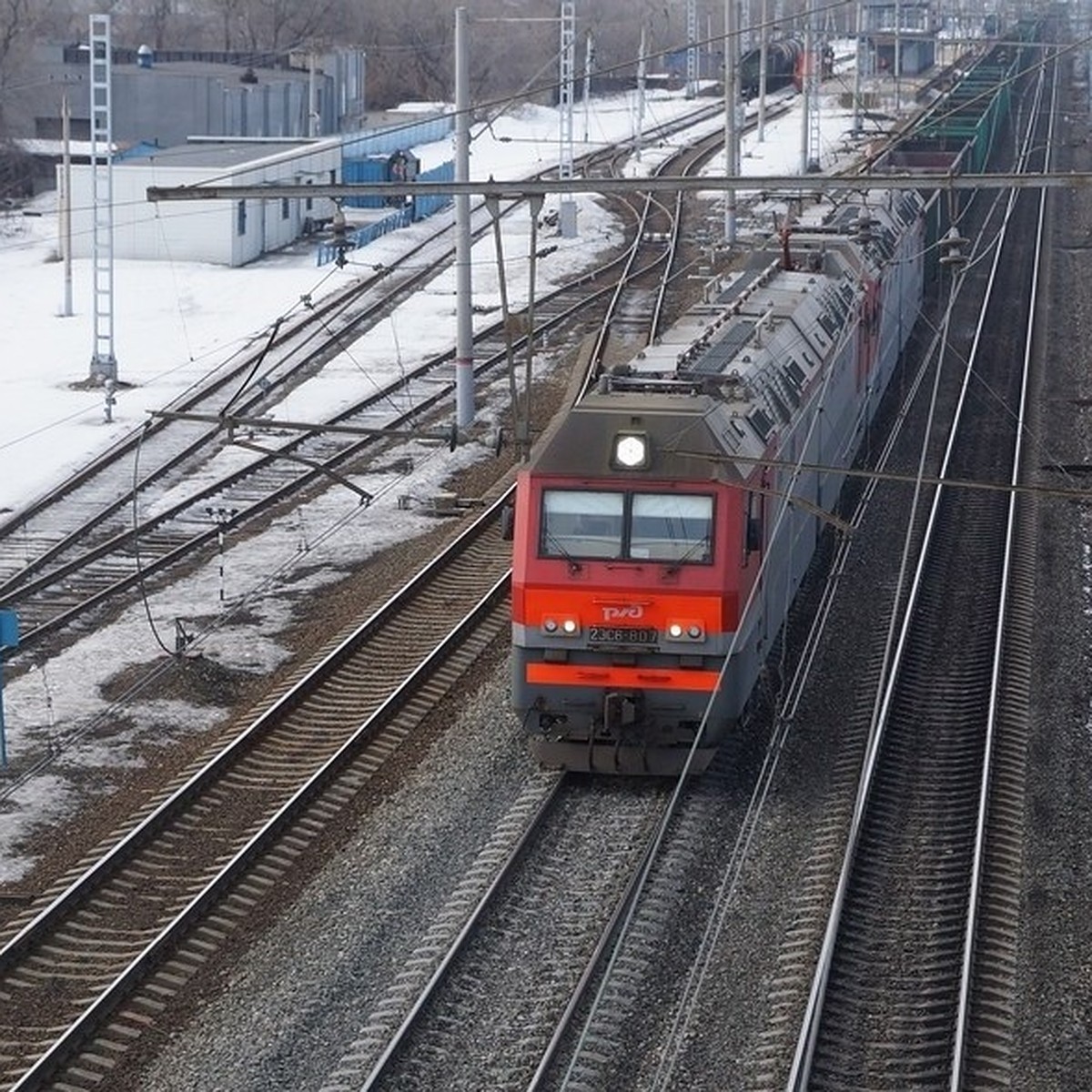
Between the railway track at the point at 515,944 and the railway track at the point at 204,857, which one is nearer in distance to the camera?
the railway track at the point at 515,944

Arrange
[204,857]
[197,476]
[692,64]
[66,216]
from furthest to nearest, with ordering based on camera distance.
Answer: [692,64], [66,216], [197,476], [204,857]

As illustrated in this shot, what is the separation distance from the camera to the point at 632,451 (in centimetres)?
1553

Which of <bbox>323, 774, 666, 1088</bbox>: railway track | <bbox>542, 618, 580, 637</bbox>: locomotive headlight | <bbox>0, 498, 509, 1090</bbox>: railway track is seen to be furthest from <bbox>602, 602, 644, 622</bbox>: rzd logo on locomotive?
<bbox>0, 498, 509, 1090</bbox>: railway track

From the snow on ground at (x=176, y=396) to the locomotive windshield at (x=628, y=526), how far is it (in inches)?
179

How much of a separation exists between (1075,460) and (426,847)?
54.0 ft

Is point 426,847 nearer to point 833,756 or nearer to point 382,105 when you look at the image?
point 833,756

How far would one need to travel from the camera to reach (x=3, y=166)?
66500mm

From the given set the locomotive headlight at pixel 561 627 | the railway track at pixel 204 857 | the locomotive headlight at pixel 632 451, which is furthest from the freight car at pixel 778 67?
the locomotive headlight at pixel 561 627

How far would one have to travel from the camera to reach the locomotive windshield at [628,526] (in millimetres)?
15484

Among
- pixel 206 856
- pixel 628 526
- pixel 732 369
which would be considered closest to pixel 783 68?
pixel 732 369

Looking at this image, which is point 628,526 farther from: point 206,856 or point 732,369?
point 206,856

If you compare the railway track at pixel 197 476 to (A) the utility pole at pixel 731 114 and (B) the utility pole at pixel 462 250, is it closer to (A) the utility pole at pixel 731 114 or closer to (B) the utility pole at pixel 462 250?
(B) the utility pole at pixel 462 250

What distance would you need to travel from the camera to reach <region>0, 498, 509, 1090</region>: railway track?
41.0 feet

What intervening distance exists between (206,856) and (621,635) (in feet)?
11.4
